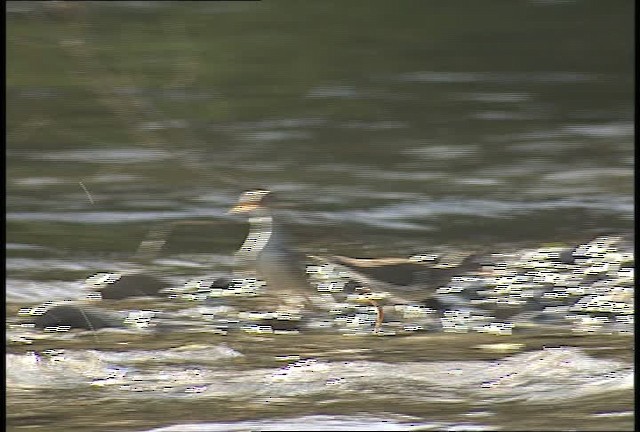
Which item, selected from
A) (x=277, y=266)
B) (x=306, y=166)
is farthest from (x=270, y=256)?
(x=306, y=166)

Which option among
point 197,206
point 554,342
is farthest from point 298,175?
point 554,342

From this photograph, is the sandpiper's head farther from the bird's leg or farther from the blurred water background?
the bird's leg

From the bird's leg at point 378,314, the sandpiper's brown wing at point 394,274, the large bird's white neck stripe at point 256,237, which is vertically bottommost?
the bird's leg at point 378,314

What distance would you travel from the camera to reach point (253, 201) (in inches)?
55.2

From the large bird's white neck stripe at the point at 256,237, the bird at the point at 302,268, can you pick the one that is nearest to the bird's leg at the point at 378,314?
the bird at the point at 302,268

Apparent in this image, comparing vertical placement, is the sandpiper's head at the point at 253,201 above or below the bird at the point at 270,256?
above

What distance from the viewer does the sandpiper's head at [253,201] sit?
1.40 m

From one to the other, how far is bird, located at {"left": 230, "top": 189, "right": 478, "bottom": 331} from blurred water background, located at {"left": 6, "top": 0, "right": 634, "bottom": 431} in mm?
19

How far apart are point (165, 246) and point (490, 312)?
48 cm

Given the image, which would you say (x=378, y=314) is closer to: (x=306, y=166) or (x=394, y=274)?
(x=394, y=274)

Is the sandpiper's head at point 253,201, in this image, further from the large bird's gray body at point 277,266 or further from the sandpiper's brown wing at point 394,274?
the sandpiper's brown wing at point 394,274

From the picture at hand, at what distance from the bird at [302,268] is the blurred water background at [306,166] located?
19 millimetres

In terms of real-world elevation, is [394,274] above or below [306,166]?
below

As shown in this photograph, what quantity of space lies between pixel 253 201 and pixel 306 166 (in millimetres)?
92
